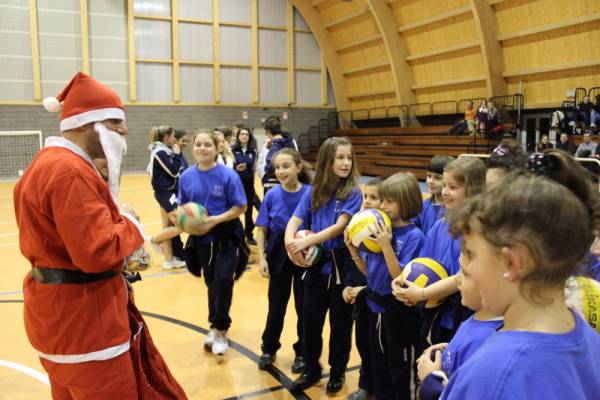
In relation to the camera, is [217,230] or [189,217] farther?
[217,230]

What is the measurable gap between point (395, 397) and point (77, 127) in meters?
2.27

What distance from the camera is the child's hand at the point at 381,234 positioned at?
2861mm

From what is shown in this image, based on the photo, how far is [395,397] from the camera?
3.07m

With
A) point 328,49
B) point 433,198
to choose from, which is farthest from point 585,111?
point 328,49

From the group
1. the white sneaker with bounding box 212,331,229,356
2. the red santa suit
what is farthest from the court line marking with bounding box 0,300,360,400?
the red santa suit

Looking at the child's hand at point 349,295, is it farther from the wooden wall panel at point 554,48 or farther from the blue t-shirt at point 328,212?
the wooden wall panel at point 554,48

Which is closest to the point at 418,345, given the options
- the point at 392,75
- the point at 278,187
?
the point at 278,187

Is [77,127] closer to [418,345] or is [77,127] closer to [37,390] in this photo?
[418,345]

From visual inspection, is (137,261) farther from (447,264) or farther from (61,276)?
(447,264)

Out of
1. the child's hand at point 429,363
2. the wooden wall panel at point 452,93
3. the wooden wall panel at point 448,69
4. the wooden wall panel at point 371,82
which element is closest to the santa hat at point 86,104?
the child's hand at point 429,363

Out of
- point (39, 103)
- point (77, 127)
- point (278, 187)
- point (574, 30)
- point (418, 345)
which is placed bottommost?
point (418, 345)

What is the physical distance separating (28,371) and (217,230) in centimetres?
182

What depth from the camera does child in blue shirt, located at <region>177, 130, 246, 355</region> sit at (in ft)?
14.4

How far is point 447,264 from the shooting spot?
266cm
